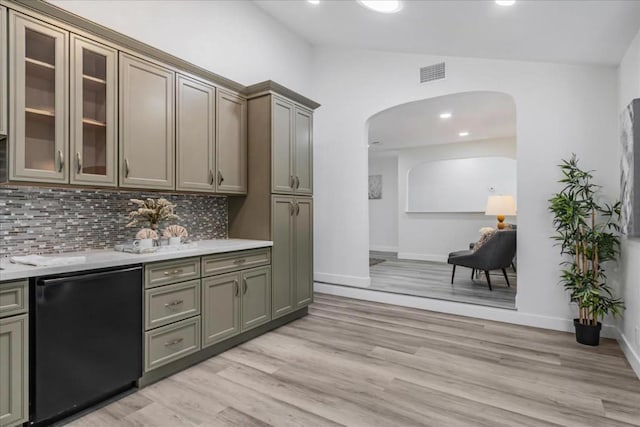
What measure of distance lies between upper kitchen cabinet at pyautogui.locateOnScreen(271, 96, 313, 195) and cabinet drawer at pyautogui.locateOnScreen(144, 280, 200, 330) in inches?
47.9

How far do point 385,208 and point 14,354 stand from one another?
26.5 ft

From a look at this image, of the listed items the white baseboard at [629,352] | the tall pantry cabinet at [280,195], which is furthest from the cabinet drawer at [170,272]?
the white baseboard at [629,352]

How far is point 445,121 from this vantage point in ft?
18.4

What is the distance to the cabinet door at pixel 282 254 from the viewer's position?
3.37 metres

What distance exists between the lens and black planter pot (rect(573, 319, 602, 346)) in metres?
2.96

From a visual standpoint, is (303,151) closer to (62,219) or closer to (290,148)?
(290,148)

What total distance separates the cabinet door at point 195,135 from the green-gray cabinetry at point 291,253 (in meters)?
0.70

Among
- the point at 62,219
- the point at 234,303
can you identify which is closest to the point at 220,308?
the point at 234,303

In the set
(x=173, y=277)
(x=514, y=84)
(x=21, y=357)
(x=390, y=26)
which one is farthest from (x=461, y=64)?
(x=21, y=357)

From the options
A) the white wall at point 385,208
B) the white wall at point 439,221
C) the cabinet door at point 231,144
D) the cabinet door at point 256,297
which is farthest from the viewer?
the white wall at point 385,208

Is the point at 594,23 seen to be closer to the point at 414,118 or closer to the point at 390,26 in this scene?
the point at 390,26

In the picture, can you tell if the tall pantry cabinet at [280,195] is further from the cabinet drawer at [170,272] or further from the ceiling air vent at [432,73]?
the ceiling air vent at [432,73]

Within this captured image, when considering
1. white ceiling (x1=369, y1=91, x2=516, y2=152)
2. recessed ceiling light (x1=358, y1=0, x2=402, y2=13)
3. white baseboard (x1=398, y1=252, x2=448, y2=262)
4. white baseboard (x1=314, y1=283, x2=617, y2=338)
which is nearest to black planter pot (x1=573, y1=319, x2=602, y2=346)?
white baseboard (x1=314, y1=283, x2=617, y2=338)

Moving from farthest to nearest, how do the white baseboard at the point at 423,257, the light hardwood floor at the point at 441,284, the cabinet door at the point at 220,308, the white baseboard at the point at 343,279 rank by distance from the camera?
the white baseboard at the point at 423,257 → the white baseboard at the point at 343,279 → the light hardwood floor at the point at 441,284 → the cabinet door at the point at 220,308
